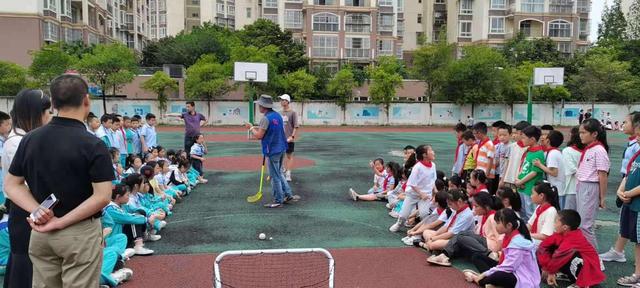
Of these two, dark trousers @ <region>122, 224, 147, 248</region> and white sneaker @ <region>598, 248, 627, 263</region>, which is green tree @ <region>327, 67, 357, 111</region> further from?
white sneaker @ <region>598, 248, 627, 263</region>

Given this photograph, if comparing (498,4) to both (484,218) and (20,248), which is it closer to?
(484,218)

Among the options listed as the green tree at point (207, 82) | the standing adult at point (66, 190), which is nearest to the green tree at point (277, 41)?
the green tree at point (207, 82)

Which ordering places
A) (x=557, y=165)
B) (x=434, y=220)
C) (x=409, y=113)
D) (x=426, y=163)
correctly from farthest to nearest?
(x=409, y=113) < (x=426, y=163) < (x=434, y=220) < (x=557, y=165)

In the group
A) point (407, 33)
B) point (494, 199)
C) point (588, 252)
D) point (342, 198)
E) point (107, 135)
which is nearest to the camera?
point (588, 252)

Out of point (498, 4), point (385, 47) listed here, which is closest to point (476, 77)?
point (385, 47)

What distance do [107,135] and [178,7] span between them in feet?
222

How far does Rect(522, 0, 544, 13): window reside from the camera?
52.2m

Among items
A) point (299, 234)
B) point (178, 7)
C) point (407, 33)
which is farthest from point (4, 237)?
point (178, 7)

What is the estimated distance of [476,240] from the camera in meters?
5.77

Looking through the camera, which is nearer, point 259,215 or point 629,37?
point 259,215

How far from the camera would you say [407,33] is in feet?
209

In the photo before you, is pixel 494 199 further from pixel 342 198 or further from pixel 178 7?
pixel 178 7

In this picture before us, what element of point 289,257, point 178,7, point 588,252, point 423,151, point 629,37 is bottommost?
point 289,257

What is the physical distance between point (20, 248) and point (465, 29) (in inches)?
2270
